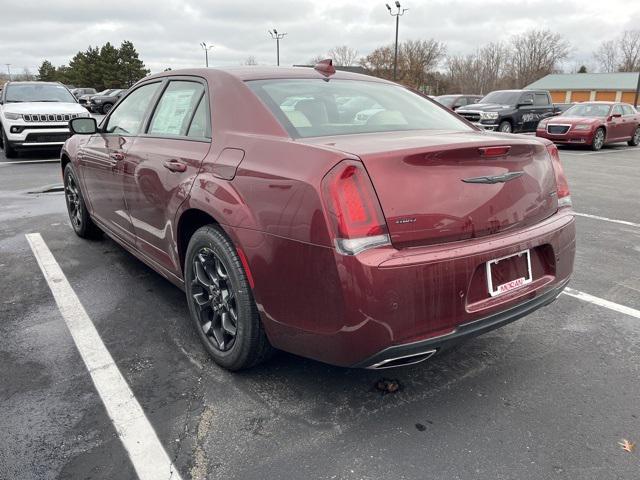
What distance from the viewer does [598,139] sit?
596 inches

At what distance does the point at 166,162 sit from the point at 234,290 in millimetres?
991

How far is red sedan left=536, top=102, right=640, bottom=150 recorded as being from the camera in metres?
14.8

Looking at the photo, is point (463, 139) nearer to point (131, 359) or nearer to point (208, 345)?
point (208, 345)

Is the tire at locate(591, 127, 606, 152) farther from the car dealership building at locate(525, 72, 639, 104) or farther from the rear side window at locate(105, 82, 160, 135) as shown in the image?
the car dealership building at locate(525, 72, 639, 104)

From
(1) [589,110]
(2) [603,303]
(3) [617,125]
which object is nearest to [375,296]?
(2) [603,303]

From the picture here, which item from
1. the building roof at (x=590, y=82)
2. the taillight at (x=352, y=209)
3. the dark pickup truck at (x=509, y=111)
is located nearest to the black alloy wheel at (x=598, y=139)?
the dark pickup truck at (x=509, y=111)

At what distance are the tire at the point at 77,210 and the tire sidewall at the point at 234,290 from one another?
8.84 ft

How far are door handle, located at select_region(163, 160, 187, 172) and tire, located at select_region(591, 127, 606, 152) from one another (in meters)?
14.8

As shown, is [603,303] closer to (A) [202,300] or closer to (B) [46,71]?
(A) [202,300]

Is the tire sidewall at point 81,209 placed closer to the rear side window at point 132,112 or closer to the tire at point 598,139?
the rear side window at point 132,112

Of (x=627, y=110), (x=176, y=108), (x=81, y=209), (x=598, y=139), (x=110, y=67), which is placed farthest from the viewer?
(x=110, y=67)

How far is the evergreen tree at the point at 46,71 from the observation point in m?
94.4

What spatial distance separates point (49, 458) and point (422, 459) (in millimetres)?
1515

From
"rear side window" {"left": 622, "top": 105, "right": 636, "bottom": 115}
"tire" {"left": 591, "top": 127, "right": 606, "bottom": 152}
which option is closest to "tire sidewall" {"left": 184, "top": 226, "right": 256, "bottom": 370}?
"tire" {"left": 591, "top": 127, "right": 606, "bottom": 152}
